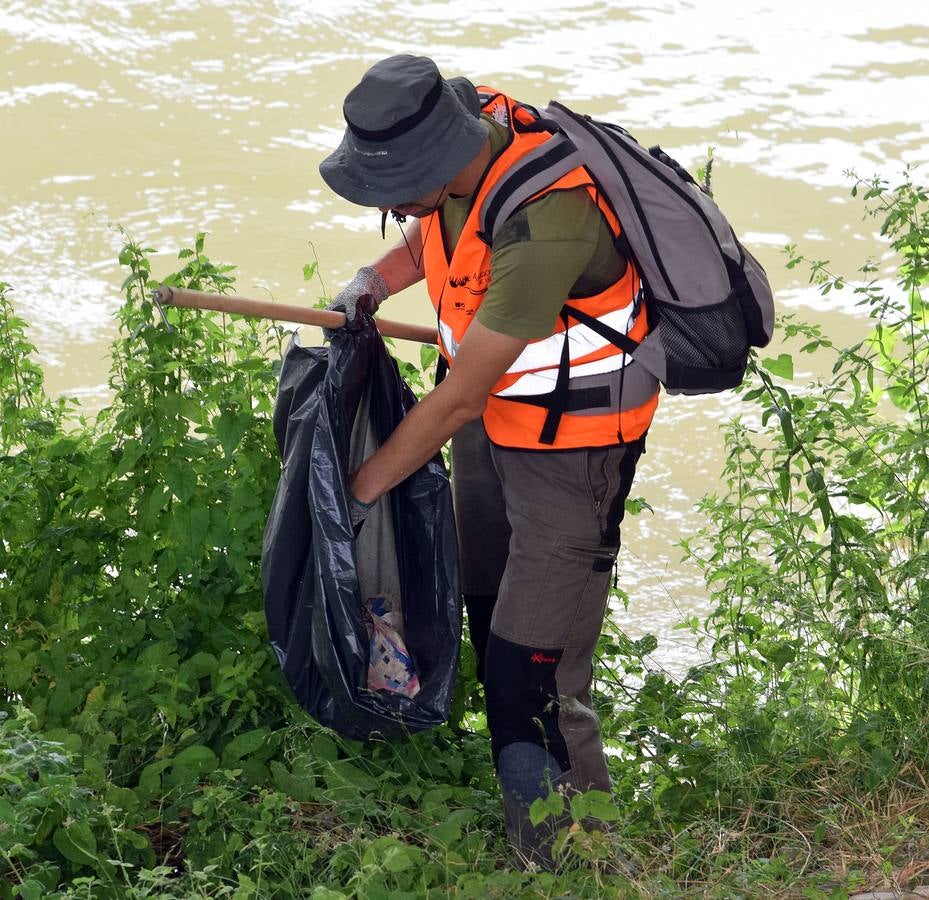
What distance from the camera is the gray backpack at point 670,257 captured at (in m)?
2.76

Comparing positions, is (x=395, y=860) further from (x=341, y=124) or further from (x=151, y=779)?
(x=341, y=124)

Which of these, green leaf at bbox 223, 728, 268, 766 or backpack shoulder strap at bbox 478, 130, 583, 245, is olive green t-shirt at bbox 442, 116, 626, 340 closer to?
backpack shoulder strap at bbox 478, 130, 583, 245

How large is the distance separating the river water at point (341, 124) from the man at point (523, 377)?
2610mm

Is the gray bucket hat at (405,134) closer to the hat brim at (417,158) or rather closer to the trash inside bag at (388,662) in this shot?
the hat brim at (417,158)

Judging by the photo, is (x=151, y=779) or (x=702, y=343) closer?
(x=702, y=343)

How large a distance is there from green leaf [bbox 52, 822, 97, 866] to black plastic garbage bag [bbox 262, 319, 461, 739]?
0.59m

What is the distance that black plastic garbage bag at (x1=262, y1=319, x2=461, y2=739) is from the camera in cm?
293

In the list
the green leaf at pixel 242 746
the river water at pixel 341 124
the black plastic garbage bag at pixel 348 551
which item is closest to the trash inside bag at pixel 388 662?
the black plastic garbage bag at pixel 348 551

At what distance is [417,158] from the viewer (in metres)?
2.66

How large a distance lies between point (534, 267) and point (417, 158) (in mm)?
343

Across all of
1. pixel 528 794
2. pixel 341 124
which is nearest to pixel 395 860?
pixel 528 794

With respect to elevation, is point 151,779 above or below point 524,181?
below

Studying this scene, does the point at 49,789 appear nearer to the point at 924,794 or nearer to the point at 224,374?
the point at 224,374

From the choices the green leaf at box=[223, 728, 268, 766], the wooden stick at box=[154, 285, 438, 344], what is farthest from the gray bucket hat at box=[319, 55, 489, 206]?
the green leaf at box=[223, 728, 268, 766]
